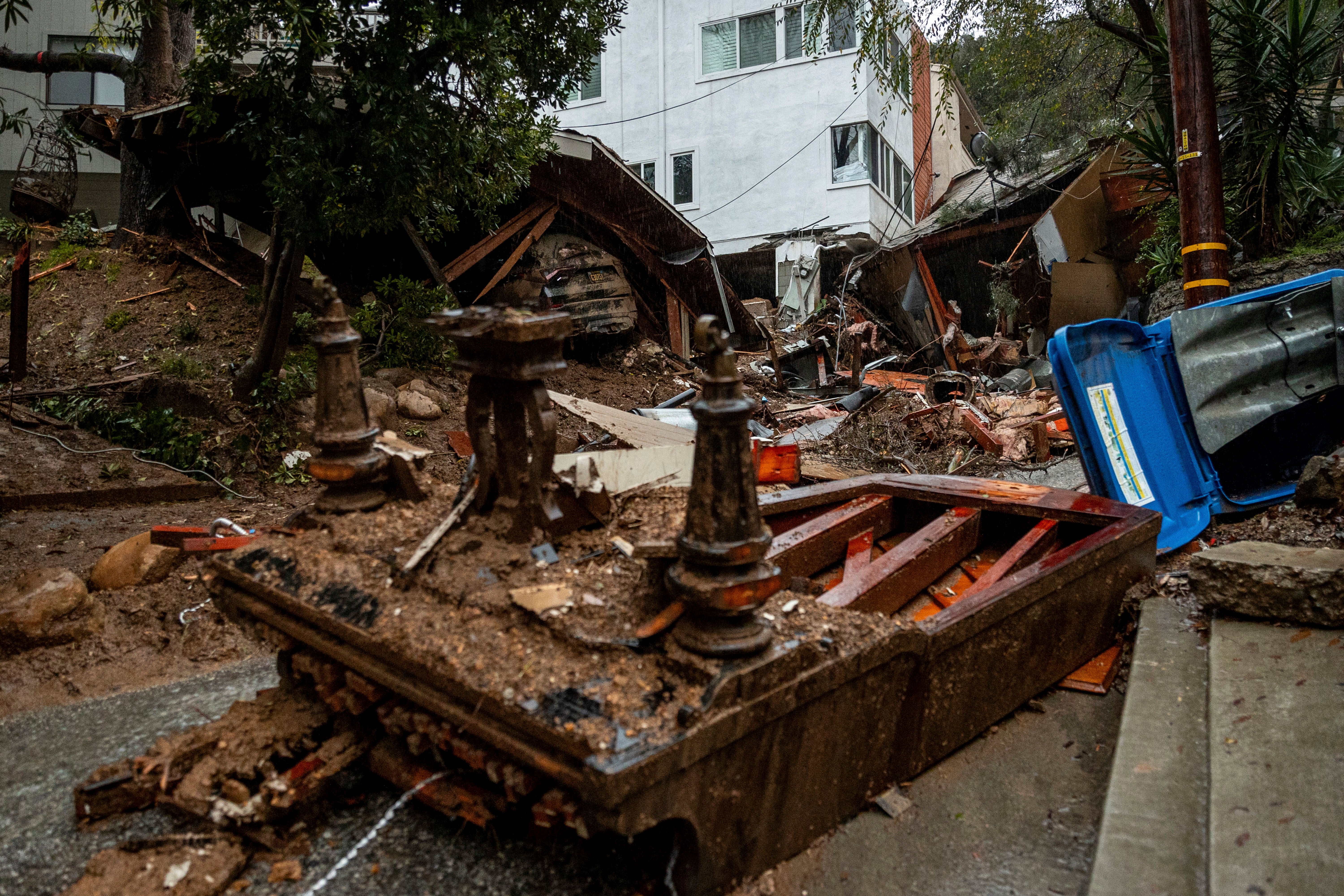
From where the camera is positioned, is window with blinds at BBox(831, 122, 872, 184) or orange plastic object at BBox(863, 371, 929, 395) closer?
orange plastic object at BBox(863, 371, 929, 395)

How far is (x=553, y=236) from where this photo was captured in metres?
11.3

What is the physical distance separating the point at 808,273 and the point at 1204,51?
12.2 meters

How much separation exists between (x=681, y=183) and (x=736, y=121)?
1.83 m

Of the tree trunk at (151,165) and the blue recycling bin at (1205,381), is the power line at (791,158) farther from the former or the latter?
the blue recycling bin at (1205,381)

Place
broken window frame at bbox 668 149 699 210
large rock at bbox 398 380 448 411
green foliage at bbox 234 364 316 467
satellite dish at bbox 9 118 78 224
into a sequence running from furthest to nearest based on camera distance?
broken window frame at bbox 668 149 699 210, satellite dish at bbox 9 118 78 224, large rock at bbox 398 380 448 411, green foliage at bbox 234 364 316 467

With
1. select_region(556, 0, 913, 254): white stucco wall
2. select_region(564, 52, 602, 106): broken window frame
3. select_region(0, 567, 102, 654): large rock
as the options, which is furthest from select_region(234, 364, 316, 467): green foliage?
select_region(564, 52, 602, 106): broken window frame

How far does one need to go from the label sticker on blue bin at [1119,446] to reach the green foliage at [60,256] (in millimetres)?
11407

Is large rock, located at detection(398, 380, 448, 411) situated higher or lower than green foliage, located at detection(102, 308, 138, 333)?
lower

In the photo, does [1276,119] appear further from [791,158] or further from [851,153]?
[791,158]

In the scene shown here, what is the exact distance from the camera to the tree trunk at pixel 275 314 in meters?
6.83

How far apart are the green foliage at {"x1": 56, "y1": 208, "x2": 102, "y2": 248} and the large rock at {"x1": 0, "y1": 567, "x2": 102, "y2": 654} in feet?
28.3

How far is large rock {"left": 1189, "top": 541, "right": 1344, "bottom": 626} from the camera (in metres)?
3.02

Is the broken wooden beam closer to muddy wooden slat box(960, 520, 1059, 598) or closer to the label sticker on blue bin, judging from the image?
the label sticker on blue bin

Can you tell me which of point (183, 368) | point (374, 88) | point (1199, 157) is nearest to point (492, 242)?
point (183, 368)
